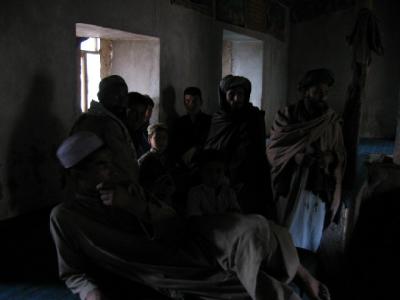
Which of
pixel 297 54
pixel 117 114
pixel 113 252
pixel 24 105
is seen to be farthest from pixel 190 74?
pixel 297 54

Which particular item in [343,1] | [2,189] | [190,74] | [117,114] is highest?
[343,1]

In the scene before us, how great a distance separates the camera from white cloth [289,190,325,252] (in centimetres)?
390

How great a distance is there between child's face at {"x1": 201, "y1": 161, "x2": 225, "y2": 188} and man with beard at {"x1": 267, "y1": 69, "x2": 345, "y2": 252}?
960mm

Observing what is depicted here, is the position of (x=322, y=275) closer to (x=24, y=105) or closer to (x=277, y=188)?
(x=277, y=188)

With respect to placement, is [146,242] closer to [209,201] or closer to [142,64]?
[209,201]

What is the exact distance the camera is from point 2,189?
3.84m

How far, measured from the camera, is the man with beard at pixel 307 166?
3.77 metres

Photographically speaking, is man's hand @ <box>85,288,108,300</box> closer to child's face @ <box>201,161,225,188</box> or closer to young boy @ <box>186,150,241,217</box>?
young boy @ <box>186,150,241,217</box>

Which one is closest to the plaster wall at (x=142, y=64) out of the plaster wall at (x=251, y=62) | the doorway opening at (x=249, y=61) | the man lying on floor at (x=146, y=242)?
the man lying on floor at (x=146, y=242)

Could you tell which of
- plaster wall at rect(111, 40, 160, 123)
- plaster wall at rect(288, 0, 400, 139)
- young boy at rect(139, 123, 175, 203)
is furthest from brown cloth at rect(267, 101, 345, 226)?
plaster wall at rect(288, 0, 400, 139)

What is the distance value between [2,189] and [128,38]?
9.59 ft

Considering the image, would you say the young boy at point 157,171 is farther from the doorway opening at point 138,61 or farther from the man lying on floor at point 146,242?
the doorway opening at point 138,61

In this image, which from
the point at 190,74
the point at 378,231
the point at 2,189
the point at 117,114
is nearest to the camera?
the point at 117,114

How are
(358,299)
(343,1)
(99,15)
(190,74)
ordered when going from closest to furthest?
(358,299)
(99,15)
(190,74)
(343,1)
